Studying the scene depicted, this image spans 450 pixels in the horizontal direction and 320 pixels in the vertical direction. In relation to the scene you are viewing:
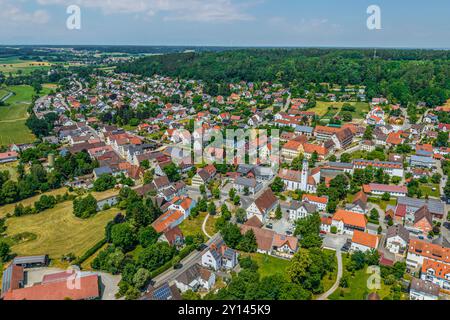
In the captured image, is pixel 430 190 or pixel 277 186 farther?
pixel 430 190

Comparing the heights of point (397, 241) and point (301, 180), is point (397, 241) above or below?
below

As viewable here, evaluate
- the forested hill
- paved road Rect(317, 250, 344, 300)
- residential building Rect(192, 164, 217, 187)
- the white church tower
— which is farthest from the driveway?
the forested hill

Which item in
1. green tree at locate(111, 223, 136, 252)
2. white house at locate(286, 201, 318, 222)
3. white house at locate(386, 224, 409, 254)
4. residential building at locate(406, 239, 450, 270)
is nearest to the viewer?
residential building at locate(406, 239, 450, 270)

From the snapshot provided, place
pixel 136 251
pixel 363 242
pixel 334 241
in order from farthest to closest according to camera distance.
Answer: pixel 334 241 < pixel 136 251 < pixel 363 242

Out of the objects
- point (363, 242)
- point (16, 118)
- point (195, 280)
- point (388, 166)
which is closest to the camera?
point (195, 280)

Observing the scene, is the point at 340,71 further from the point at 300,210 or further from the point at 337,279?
the point at 337,279

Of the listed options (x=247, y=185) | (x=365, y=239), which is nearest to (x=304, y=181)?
(x=247, y=185)

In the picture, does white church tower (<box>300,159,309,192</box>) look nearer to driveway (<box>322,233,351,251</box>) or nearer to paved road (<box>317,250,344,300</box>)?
driveway (<box>322,233,351,251</box>)
